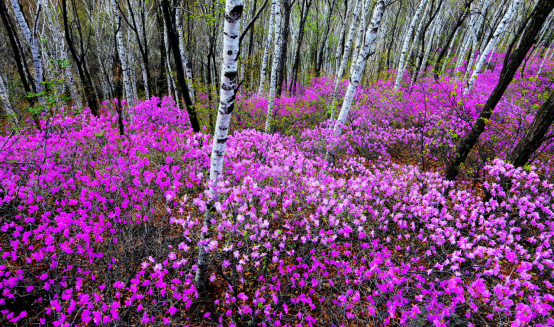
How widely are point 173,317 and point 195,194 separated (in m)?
2.68

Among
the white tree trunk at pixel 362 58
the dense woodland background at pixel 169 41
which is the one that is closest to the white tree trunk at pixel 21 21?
the dense woodland background at pixel 169 41

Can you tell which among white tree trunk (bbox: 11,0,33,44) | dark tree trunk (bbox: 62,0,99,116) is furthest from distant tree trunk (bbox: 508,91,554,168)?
white tree trunk (bbox: 11,0,33,44)

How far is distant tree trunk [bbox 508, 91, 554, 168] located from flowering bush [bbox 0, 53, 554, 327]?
324mm

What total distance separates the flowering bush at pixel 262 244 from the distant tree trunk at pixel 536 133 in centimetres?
32

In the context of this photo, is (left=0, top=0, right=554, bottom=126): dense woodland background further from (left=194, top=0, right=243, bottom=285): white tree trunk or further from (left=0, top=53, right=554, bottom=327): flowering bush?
(left=0, top=53, right=554, bottom=327): flowering bush

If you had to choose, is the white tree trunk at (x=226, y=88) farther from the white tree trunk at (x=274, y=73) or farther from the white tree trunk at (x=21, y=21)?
the white tree trunk at (x=21, y=21)

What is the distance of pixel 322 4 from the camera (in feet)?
75.7

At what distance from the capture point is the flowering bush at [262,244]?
10.2 ft

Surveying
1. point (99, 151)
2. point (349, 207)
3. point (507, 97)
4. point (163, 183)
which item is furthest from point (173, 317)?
point (507, 97)

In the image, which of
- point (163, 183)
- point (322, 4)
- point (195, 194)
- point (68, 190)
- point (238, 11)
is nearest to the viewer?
point (238, 11)

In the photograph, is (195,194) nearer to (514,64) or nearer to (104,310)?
(104,310)

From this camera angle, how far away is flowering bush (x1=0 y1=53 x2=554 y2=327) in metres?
3.10

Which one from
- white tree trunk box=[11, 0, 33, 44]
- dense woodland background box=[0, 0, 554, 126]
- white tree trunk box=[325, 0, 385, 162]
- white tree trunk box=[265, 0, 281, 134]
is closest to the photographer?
white tree trunk box=[325, 0, 385, 162]

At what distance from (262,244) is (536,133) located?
5212 mm
